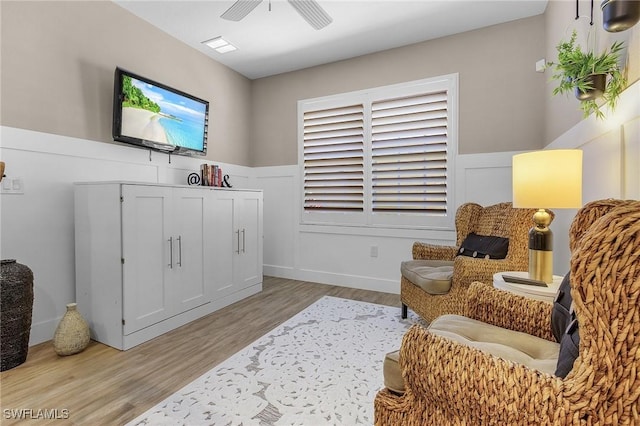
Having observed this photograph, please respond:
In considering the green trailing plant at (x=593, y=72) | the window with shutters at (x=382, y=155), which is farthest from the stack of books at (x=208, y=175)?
the green trailing plant at (x=593, y=72)

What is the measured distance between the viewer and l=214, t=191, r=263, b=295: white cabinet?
2.98 m

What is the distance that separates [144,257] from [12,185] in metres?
0.97

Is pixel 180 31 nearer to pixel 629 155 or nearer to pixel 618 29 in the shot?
pixel 618 29

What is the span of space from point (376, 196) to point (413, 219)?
496 millimetres

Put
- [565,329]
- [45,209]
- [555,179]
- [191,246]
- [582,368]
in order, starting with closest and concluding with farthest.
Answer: [582,368] < [565,329] < [555,179] < [45,209] < [191,246]

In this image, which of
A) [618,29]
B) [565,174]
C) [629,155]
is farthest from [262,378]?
[618,29]

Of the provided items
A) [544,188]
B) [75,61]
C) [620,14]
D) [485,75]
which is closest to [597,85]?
[620,14]

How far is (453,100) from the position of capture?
3154 mm

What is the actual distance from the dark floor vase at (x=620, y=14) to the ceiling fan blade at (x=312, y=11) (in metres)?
1.75

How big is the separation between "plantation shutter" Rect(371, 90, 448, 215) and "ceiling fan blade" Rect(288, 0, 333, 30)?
1234mm

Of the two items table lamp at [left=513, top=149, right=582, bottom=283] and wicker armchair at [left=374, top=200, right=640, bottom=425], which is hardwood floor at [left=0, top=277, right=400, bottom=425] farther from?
table lamp at [left=513, top=149, right=582, bottom=283]

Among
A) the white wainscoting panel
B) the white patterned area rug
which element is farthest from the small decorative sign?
the white patterned area rug

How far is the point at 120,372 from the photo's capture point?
185cm

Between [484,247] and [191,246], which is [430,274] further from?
[191,246]
